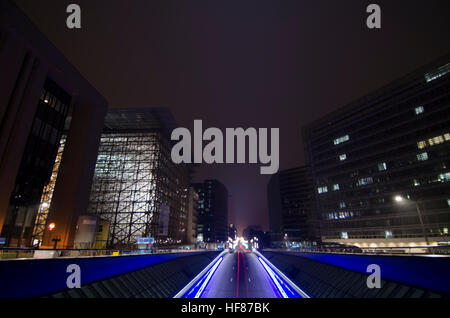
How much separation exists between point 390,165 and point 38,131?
9065 centimetres

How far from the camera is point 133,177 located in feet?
226

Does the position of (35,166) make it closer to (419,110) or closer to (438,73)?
(419,110)

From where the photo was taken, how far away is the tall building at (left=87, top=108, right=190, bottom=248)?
64.8 meters

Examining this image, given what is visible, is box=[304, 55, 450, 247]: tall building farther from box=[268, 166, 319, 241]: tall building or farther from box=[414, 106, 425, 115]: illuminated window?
box=[268, 166, 319, 241]: tall building

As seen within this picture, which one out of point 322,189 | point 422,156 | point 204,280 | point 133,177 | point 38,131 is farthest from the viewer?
point 322,189

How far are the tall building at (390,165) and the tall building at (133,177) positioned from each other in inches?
2477

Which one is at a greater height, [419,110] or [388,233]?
[419,110]

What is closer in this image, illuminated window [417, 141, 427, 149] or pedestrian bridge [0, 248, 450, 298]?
pedestrian bridge [0, 248, 450, 298]

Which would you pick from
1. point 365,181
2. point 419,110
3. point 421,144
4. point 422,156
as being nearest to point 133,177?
→ point 365,181

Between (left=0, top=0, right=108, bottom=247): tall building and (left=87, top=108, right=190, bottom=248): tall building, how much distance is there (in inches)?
767

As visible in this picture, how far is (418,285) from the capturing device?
40.0 feet

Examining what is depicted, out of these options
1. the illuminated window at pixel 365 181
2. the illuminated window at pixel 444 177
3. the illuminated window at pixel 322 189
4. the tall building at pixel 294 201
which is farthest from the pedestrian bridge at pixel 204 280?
the tall building at pixel 294 201

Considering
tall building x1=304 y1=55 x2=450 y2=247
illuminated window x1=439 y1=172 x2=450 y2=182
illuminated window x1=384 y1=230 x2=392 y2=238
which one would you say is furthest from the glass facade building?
illuminated window x1=439 y1=172 x2=450 y2=182
